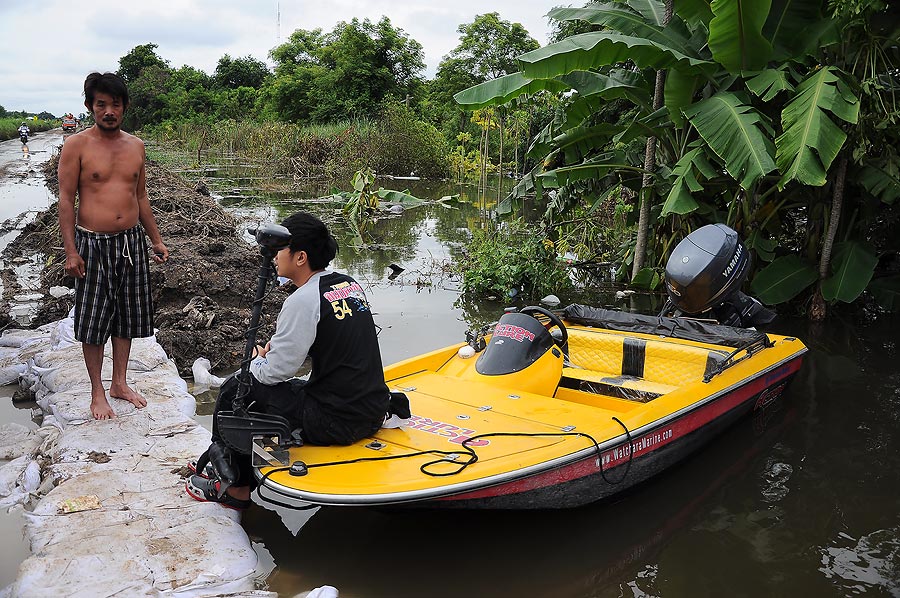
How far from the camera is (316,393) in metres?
3.80

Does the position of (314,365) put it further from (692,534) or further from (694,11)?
(694,11)

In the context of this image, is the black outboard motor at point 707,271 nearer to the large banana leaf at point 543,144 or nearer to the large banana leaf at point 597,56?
the large banana leaf at point 597,56

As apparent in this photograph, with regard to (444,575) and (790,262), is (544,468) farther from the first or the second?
(790,262)

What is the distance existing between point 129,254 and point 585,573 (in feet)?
10.8

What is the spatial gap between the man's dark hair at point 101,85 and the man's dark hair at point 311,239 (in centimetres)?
160

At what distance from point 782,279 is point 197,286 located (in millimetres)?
6260

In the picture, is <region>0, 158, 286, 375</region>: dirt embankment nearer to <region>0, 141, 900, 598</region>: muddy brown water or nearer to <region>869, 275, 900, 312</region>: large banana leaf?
<region>0, 141, 900, 598</region>: muddy brown water

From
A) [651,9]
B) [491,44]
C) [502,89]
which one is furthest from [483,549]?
[491,44]

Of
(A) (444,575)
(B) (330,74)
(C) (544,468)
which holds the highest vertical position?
(B) (330,74)

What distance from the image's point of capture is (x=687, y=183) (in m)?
7.36

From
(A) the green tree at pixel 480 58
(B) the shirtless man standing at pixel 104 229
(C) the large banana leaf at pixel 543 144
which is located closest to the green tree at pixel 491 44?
(A) the green tree at pixel 480 58

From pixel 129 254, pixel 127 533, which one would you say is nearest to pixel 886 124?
pixel 129 254

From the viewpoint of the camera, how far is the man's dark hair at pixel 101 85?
438cm

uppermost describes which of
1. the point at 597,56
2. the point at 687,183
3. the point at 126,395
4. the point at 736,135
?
the point at 597,56
